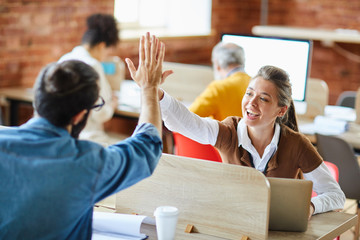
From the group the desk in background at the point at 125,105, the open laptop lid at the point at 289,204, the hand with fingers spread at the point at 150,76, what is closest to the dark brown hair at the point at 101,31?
the desk in background at the point at 125,105

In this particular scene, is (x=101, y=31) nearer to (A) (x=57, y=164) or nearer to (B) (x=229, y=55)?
(B) (x=229, y=55)

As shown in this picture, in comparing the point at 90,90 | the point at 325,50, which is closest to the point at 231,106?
the point at 90,90

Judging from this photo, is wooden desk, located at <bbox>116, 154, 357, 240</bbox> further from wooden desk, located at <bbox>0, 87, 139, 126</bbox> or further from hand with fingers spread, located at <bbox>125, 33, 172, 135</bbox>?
wooden desk, located at <bbox>0, 87, 139, 126</bbox>

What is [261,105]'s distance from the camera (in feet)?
7.07

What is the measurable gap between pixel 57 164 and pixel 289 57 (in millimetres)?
2443

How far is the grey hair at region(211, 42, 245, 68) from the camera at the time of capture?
3.50 meters

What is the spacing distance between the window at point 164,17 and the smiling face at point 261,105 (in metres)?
3.53

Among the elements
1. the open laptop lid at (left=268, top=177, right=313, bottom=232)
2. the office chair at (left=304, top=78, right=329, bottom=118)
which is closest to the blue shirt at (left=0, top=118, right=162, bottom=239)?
the open laptop lid at (left=268, top=177, right=313, bottom=232)

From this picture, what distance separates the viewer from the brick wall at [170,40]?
4547mm

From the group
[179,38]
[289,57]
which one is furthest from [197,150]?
[179,38]

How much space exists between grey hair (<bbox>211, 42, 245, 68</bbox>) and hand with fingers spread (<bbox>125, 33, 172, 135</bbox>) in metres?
1.80

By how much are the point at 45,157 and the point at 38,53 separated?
355 cm

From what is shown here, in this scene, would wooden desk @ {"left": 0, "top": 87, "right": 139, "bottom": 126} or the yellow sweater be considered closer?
the yellow sweater

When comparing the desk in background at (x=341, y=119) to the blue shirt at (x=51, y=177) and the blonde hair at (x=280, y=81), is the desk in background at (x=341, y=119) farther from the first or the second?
the blue shirt at (x=51, y=177)
